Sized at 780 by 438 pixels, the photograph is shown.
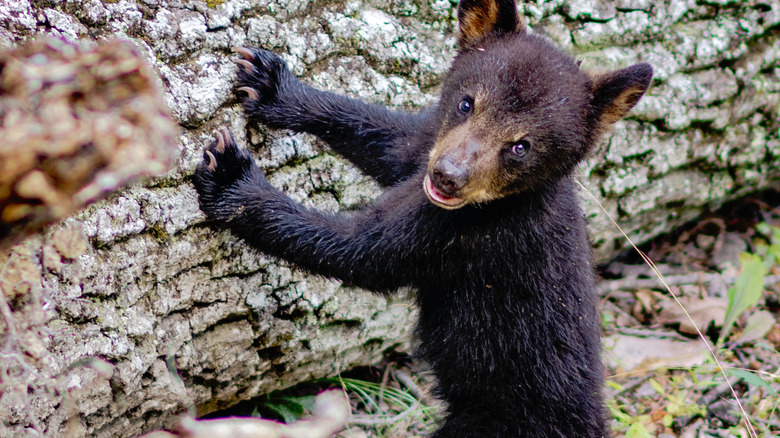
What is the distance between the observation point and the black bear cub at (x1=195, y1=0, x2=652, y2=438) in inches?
122

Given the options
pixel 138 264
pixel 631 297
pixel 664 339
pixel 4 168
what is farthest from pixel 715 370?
pixel 4 168

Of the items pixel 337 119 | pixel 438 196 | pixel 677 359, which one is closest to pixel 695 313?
pixel 677 359

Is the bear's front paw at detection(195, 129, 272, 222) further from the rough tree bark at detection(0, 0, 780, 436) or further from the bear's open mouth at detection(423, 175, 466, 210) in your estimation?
the bear's open mouth at detection(423, 175, 466, 210)

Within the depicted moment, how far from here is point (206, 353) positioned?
3479 mm

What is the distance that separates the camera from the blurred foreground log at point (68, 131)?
128 cm

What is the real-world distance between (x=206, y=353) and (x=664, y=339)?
3227 mm

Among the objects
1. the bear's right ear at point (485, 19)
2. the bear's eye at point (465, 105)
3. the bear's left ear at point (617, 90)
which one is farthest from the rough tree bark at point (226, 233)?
the bear's left ear at point (617, 90)

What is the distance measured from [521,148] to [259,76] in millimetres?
1368

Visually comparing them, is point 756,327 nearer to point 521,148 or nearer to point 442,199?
point 521,148

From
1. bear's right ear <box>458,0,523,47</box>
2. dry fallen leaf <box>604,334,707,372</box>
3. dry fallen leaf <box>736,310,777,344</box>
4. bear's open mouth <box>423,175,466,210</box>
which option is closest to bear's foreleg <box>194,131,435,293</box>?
bear's open mouth <box>423,175,466,210</box>

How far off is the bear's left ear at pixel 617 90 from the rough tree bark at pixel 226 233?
1.20 m

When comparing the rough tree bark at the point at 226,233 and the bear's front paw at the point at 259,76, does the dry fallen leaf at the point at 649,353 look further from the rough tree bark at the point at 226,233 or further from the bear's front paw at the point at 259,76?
the bear's front paw at the point at 259,76

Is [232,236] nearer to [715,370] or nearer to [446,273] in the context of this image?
[446,273]

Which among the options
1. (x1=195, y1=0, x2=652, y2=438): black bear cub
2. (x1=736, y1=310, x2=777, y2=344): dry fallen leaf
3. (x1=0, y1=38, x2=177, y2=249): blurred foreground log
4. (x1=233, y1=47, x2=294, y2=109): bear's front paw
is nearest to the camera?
(x1=0, y1=38, x2=177, y2=249): blurred foreground log
